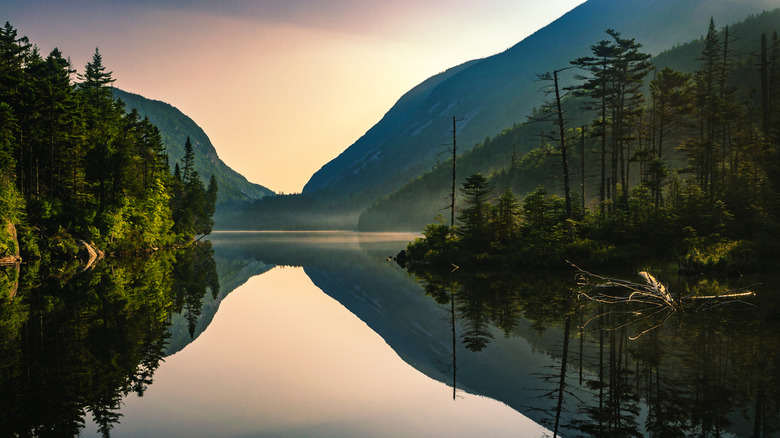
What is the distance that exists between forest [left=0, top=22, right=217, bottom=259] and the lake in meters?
28.0

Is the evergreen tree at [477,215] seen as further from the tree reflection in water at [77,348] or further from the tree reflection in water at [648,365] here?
the tree reflection in water at [77,348]

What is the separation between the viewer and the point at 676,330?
43.9ft

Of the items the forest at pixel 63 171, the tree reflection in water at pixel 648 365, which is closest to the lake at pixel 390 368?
the tree reflection in water at pixel 648 365

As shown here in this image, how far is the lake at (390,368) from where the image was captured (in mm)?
7535

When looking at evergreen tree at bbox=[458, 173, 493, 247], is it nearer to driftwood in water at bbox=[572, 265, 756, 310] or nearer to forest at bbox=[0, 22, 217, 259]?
driftwood in water at bbox=[572, 265, 756, 310]

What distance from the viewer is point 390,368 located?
37.5ft

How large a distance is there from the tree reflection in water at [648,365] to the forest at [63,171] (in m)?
38.7

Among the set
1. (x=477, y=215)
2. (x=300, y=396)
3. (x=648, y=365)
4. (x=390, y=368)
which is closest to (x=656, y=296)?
(x=648, y=365)

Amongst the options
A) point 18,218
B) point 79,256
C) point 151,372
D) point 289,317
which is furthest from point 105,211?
point 151,372

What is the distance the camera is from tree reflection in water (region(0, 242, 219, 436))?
25.4ft

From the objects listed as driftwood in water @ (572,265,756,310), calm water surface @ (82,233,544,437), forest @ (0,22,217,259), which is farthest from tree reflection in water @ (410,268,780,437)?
forest @ (0,22,217,259)

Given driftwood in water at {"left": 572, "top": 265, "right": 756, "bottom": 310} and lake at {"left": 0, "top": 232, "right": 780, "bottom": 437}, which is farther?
driftwood in water at {"left": 572, "top": 265, "right": 756, "bottom": 310}

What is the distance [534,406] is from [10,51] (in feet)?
219

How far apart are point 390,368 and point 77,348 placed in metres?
7.67
